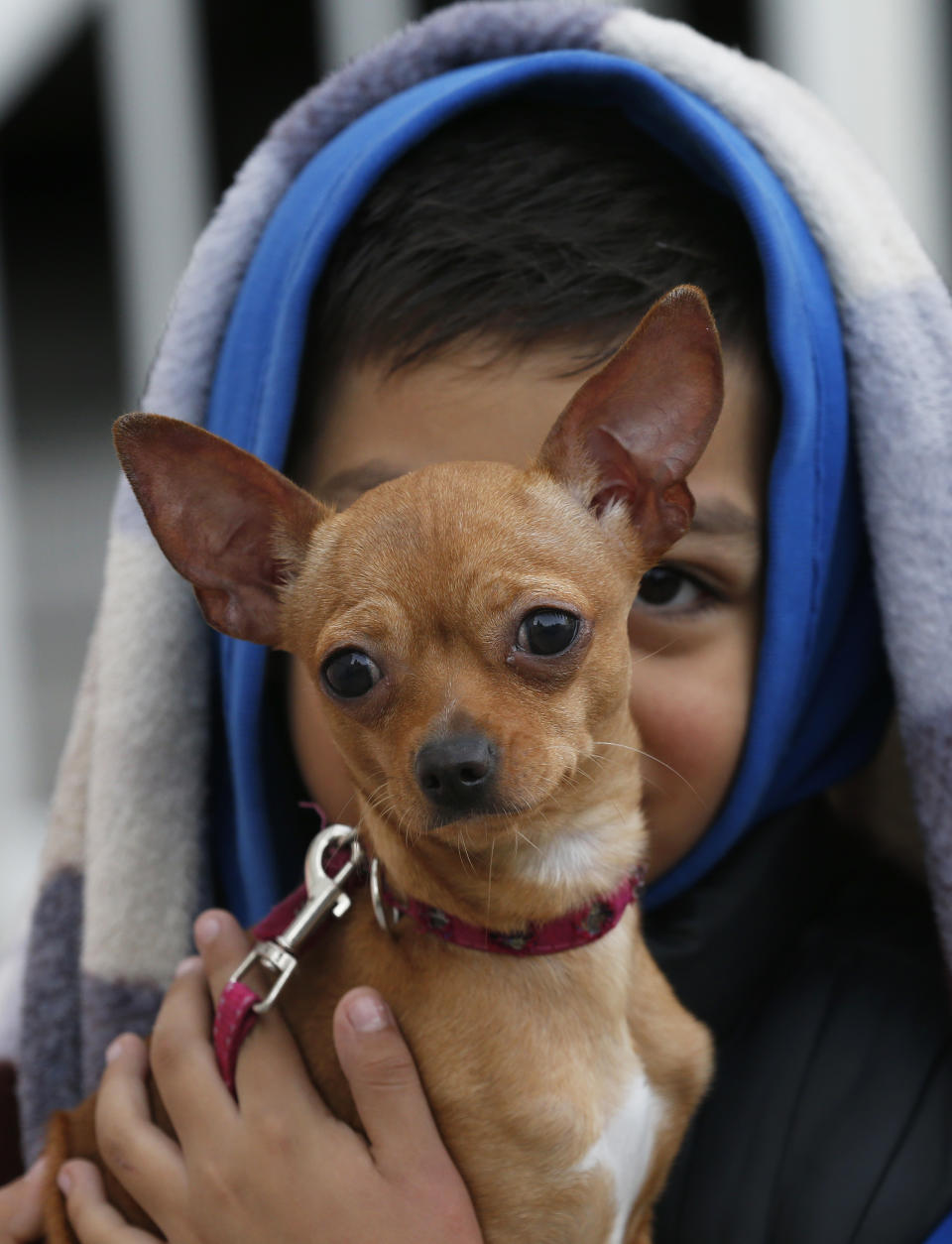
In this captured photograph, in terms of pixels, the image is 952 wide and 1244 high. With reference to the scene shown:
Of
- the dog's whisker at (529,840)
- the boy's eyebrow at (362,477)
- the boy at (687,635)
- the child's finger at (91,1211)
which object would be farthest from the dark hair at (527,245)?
the child's finger at (91,1211)

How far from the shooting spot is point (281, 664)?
1930 millimetres

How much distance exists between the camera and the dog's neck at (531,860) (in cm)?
137

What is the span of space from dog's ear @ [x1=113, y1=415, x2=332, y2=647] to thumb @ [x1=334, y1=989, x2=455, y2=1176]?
0.44 m

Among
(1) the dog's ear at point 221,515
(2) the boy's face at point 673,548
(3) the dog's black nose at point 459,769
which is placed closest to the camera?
(3) the dog's black nose at point 459,769

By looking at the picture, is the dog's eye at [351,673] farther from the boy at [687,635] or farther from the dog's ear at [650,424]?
the boy at [687,635]

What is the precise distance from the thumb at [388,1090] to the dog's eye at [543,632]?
47 centimetres

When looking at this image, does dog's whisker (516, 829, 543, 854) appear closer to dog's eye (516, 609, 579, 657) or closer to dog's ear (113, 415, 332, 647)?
dog's eye (516, 609, 579, 657)

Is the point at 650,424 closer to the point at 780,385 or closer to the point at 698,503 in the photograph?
the point at 698,503

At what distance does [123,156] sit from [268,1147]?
15.9 feet

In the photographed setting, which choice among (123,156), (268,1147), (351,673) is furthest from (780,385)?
(123,156)

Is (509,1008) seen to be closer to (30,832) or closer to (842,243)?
(842,243)

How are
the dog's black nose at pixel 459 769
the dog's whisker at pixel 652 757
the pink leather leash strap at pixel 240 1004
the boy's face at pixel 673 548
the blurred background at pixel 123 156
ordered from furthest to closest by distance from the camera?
the blurred background at pixel 123 156 < the boy's face at pixel 673 548 < the pink leather leash strap at pixel 240 1004 < the dog's whisker at pixel 652 757 < the dog's black nose at pixel 459 769

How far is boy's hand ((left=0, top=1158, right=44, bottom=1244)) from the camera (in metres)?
1.63

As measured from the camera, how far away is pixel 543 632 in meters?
1.20
